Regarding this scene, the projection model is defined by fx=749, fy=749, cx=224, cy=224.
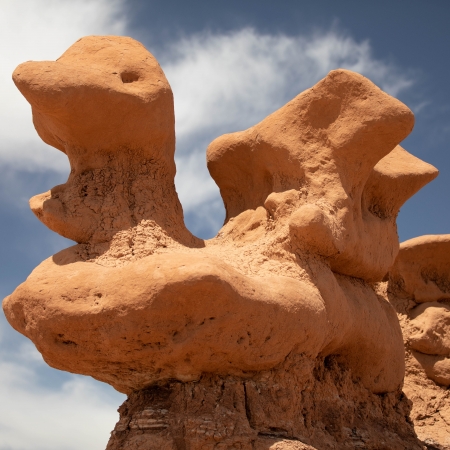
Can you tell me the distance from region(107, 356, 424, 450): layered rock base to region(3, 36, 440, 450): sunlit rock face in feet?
0.04

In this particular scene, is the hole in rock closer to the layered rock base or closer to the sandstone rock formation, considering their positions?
the layered rock base

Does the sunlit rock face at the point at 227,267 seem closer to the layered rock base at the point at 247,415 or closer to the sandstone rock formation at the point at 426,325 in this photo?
the layered rock base at the point at 247,415

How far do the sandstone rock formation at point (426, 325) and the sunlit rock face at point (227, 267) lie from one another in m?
1.14

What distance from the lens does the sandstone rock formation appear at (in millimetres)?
7520

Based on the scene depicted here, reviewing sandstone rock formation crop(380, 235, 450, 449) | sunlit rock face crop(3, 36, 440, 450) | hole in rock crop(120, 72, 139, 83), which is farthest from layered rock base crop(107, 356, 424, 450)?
hole in rock crop(120, 72, 139, 83)

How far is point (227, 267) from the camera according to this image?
15.5ft

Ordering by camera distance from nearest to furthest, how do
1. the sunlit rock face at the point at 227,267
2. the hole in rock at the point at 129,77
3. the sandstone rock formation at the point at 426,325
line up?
the sunlit rock face at the point at 227,267 < the hole in rock at the point at 129,77 < the sandstone rock formation at the point at 426,325

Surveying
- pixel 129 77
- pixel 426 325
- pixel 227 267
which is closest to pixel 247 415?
pixel 227 267

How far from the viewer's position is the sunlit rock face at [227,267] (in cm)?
463

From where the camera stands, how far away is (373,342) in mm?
6102

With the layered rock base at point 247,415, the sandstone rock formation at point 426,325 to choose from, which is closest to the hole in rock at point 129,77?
the layered rock base at point 247,415

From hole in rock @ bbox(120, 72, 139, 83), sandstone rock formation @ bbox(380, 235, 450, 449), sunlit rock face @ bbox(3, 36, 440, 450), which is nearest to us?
sunlit rock face @ bbox(3, 36, 440, 450)

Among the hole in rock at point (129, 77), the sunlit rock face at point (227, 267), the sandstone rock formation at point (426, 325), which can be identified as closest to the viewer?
the sunlit rock face at point (227, 267)

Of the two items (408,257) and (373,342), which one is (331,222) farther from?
(408,257)
